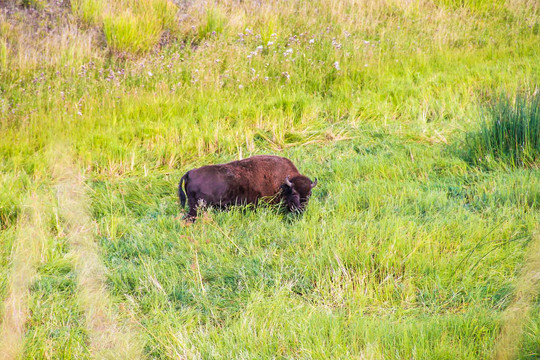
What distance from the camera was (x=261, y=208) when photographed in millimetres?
5086

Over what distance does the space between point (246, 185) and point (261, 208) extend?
29 cm

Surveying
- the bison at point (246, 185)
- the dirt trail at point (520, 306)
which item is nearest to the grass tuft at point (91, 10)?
the bison at point (246, 185)

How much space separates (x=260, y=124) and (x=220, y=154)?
1.03 metres

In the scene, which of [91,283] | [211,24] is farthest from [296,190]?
[211,24]

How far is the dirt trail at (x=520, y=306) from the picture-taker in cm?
262

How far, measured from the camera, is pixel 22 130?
6.98m

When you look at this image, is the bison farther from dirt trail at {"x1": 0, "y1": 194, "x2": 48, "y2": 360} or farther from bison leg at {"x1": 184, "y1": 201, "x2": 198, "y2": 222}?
dirt trail at {"x1": 0, "y1": 194, "x2": 48, "y2": 360}

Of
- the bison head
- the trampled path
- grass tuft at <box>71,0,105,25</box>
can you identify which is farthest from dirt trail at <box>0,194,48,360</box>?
grass tuft at <box>71,0,105,25</box>

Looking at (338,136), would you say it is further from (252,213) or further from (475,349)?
(475,349)

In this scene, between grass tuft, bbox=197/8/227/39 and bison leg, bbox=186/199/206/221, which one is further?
grass tuft, bbox=197/8/227/39

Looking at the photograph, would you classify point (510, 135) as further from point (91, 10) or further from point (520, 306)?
point (91, 10)

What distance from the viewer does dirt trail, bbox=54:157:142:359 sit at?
9.95ft

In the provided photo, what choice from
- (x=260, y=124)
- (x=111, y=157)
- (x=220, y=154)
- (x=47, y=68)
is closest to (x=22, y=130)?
(x=111, y=157)

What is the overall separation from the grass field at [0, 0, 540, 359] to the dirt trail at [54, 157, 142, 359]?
0.02 metres
